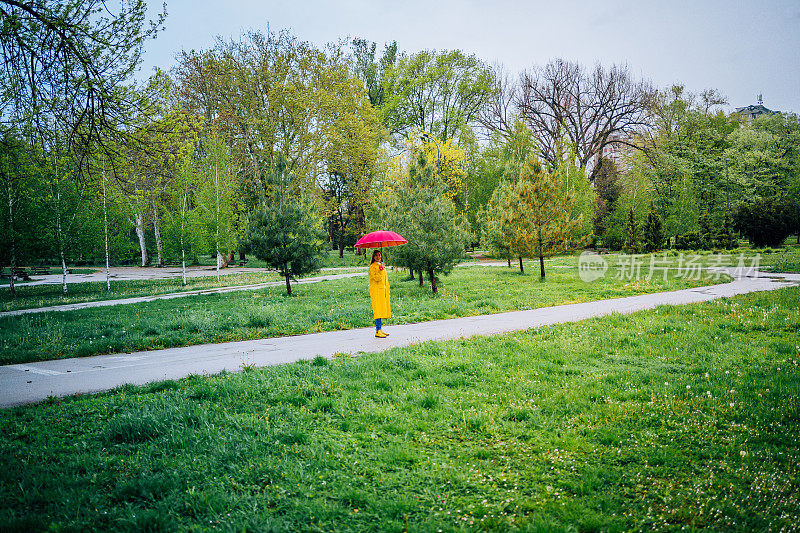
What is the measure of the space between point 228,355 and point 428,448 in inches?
222

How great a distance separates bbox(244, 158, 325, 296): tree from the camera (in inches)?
686

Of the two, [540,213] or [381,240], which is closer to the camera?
[381,240]

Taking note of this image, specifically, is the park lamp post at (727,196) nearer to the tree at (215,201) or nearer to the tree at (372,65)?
the tree at (372,65)

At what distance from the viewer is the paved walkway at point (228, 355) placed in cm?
689

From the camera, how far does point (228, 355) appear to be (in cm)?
859

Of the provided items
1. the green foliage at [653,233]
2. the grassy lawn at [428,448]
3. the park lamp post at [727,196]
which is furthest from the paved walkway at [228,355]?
the park lamp post at [727,196]

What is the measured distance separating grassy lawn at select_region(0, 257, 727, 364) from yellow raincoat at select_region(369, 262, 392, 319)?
168 cm

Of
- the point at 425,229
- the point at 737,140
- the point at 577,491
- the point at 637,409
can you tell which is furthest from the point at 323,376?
the point at 737,140

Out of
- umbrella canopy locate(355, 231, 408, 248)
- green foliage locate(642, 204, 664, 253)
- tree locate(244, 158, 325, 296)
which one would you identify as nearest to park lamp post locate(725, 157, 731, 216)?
green foliage locate(642, 204, 664, 253)

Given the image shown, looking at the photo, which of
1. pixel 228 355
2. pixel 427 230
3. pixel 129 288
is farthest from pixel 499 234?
pixel 129 288

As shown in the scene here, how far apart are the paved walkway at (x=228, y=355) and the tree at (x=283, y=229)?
805 cm

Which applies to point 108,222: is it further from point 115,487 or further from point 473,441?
point 473,441

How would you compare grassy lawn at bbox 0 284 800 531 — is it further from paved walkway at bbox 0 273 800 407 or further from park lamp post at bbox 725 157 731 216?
park lamp post at bbox 725 157 731 216

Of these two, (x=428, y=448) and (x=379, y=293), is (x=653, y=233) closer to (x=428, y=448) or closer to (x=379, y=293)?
(x=379, y=293)
